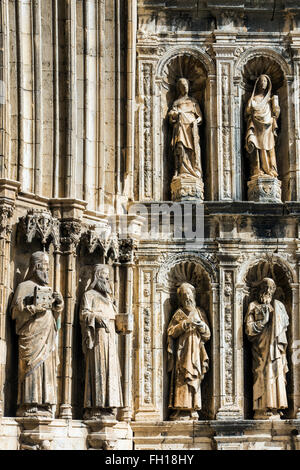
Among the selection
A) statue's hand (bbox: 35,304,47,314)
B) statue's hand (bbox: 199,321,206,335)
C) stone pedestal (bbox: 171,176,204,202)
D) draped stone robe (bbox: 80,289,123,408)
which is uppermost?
stone pedestal (bbox: 171,176,204,202)

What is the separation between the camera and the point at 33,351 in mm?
16109

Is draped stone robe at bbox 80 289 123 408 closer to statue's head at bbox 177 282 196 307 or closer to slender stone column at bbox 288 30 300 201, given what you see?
statue's head at bbox 177 282 196 307

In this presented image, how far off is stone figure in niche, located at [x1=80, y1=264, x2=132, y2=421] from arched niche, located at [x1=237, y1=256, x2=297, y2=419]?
2586mm

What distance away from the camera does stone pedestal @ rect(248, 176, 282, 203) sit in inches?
761

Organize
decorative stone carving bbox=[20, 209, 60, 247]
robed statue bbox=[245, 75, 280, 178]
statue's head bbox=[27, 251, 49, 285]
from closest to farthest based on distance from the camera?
1. statue's head bbox=[27, 251, 49, 285]
2. decorative stone carving bbox=[20, 209, 60, 247]
3. robed statue bbox=[245, 75, 280, 178]

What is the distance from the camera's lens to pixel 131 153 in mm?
18375

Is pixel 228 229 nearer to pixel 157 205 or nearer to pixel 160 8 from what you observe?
pixel 157 205

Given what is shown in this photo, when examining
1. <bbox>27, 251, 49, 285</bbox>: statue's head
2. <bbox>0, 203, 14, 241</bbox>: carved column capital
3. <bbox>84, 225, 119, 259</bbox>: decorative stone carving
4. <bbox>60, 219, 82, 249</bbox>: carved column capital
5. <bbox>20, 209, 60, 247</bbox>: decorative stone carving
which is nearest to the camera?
<bbox>0, 203, 14, 241</bbox>: carved column capital

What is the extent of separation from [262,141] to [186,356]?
11.0ft

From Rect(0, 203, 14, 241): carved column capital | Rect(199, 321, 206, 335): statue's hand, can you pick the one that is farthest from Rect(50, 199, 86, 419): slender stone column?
Rect(199, 321, 206, 335): statue's hand

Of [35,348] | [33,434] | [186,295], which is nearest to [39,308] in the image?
[35,348]

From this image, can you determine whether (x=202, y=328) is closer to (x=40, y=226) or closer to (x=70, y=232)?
(x=70, y=232)

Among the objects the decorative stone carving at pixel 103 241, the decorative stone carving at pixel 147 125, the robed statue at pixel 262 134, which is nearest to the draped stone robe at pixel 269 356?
the robed statue at pixel 262 134
